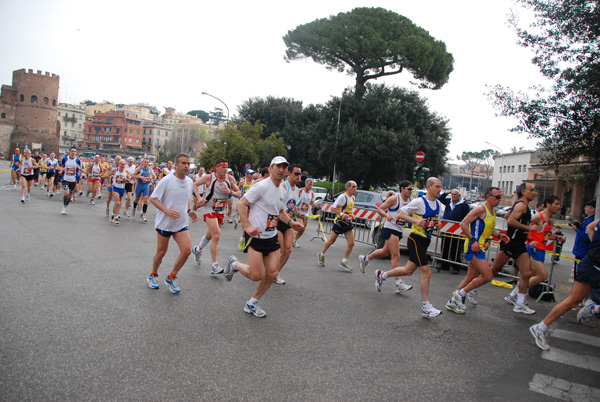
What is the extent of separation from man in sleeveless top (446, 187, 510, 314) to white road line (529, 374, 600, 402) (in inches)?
79.7

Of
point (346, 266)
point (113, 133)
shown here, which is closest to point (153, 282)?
point (346, 266)

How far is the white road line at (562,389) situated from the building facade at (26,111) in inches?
3821

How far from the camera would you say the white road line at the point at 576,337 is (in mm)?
5628

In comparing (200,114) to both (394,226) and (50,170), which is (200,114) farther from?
(394,226)

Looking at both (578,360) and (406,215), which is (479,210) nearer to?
(406,215)

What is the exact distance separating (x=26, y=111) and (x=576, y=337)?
10091 cm

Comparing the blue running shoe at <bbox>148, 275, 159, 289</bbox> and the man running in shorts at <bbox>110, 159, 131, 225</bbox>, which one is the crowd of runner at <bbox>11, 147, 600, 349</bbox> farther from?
the man running in shorts at <bbox>110, 159, 131, 225</bbox>

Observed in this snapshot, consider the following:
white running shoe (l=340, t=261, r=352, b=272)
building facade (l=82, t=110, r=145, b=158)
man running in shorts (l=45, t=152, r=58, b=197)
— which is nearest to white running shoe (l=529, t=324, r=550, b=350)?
white running shoe (l=340, t=261, r=352, b=272)

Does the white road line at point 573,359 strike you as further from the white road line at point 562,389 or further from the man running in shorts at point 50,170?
the man running in shorts at point 50,170

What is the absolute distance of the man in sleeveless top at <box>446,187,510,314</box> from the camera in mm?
6281

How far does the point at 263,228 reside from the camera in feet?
17.8

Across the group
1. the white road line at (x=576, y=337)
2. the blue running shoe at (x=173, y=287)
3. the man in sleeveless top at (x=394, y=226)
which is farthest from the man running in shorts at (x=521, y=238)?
the blue running shoe at (x=173, y=287)

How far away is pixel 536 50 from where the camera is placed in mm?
14312

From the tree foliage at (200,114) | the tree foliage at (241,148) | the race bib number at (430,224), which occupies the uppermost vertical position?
the tree foliage at (200,114)
